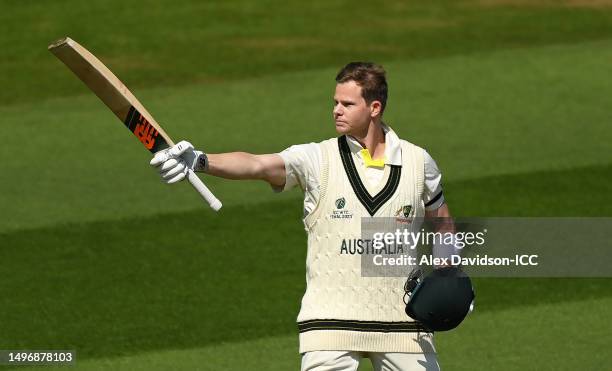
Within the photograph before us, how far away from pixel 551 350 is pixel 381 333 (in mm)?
3073

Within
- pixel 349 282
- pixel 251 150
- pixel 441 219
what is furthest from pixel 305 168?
pixel 251 150

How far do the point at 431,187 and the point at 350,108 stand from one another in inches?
24.0

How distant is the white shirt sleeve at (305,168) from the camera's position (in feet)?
24.3

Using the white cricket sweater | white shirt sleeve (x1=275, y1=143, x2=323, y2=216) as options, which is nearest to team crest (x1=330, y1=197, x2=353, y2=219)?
the white cricket sweater

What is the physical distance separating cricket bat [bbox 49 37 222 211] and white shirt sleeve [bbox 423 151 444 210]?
3.66ft

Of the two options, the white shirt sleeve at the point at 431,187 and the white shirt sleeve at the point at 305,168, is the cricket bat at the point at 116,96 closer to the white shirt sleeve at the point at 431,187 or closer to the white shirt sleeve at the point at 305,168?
the white shirt sleeve at the point at 305,168

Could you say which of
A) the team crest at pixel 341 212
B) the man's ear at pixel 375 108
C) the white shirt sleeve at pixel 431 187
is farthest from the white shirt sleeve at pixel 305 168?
the white shirt sleeve at pixel 431 187

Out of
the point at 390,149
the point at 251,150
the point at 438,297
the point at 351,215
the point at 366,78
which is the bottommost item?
the point at 438,297

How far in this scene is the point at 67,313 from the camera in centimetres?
1077

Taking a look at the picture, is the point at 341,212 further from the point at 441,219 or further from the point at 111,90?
the point at 111,90

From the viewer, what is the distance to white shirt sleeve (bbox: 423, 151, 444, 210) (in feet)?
25.0

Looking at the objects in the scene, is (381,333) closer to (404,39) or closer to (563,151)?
(563,151)

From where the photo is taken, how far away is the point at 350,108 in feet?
24.3

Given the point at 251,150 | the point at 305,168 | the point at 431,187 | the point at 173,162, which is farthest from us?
the point at 251,150
